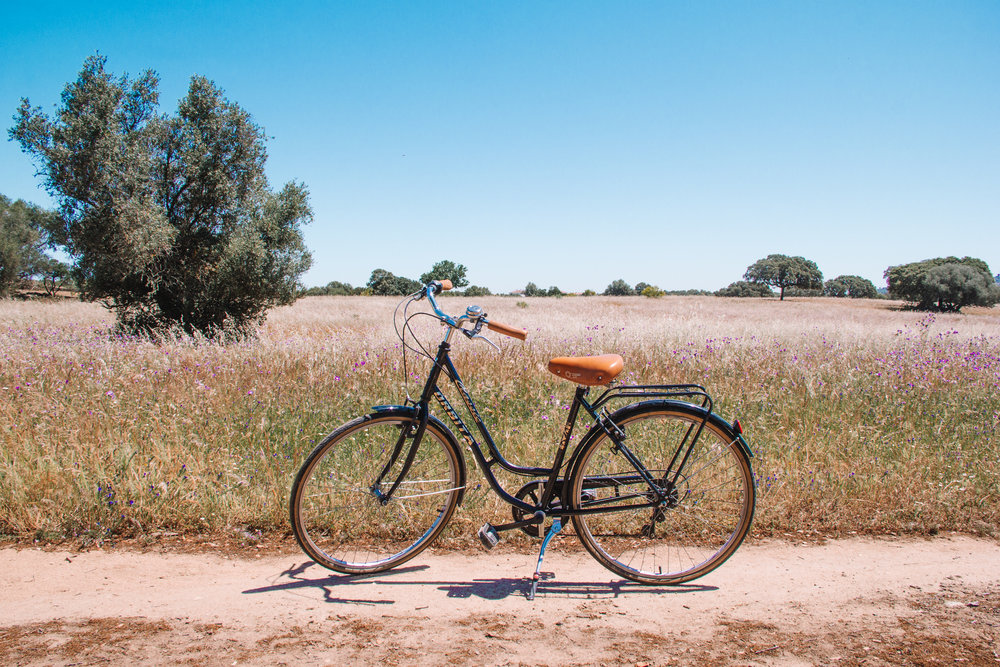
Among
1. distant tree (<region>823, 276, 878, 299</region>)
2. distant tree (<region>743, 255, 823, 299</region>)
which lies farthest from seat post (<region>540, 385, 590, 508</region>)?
distant tree (<region>823, 276, 878, 299</region>)

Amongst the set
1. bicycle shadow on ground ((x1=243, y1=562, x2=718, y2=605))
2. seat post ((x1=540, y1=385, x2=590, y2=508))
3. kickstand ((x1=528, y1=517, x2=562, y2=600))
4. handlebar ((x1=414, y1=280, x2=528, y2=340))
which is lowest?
bicycle shadow on ground ((x1=243, y1=562, x2=718, y2=605))

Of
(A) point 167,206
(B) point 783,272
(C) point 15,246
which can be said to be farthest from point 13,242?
(B) point 783,272

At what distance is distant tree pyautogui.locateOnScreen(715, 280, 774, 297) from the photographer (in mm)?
75613

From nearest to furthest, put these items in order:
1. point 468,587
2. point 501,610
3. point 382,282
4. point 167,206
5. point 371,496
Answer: point 501,610
point 468,587
point 371,496
point 167,206
point 382,282

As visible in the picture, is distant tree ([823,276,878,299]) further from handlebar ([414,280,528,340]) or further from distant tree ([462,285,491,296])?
handlebar ([414,280,528,340])

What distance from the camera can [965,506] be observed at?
424 cm

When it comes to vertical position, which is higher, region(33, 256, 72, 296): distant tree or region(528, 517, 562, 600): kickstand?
region(33, 256, 72, 296): distant tree

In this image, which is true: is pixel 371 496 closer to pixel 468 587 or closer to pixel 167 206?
pixel 468 587

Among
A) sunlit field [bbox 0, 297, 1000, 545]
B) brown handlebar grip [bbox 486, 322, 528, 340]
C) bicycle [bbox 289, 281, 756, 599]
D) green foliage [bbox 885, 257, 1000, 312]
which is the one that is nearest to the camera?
brown handlebar grip [bbox 486, 322, 528, 340]

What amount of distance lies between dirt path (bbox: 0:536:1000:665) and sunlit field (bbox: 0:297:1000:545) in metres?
0.41

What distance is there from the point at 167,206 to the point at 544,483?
51.0 ft

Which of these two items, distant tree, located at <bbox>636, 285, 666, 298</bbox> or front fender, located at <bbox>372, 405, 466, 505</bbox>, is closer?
front fender, located at <bbox>372, 405, 466, 505</bbox>

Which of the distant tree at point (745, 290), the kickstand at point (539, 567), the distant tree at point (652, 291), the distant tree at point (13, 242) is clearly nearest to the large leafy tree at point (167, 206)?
the kickstand at point (539, 567)

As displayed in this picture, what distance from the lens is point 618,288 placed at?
2672 inches
